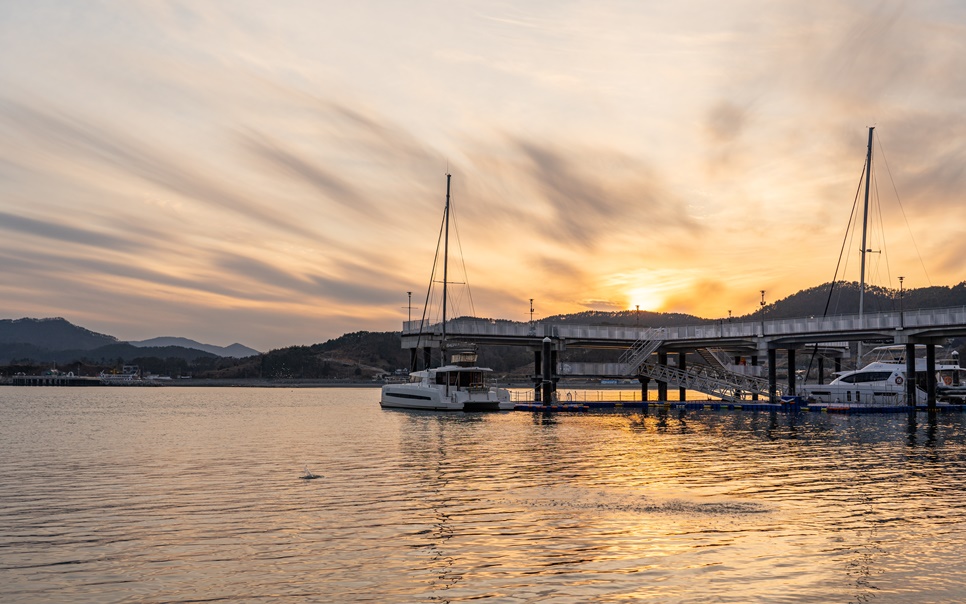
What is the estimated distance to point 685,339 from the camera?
91.6 m

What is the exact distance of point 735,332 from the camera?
8781 centimetres

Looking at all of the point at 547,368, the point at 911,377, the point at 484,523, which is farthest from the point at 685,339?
the point at 484,523

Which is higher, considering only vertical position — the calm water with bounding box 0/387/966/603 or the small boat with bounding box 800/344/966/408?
the small boat with bounding box 800/344/966/408

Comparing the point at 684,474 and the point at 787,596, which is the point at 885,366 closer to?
the point at 684,474

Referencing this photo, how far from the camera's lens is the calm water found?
1528 centimetres

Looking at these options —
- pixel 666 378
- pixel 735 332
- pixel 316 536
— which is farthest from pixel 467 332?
pixel 316 536

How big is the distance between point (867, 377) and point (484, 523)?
75.1 metres

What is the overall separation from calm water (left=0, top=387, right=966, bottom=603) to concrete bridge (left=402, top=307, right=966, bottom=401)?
38003mm

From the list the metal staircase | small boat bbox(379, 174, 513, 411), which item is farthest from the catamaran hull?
the metal staircase

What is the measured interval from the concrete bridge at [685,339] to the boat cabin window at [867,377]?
11.3 ft

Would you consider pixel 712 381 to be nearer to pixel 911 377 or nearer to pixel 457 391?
pixel 911 377

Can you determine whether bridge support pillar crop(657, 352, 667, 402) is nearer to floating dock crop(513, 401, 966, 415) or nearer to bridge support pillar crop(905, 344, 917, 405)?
floating dock crop(513, 401, 966, 415)

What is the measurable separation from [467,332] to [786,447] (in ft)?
157

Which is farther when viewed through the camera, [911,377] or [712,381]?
[712,381]
